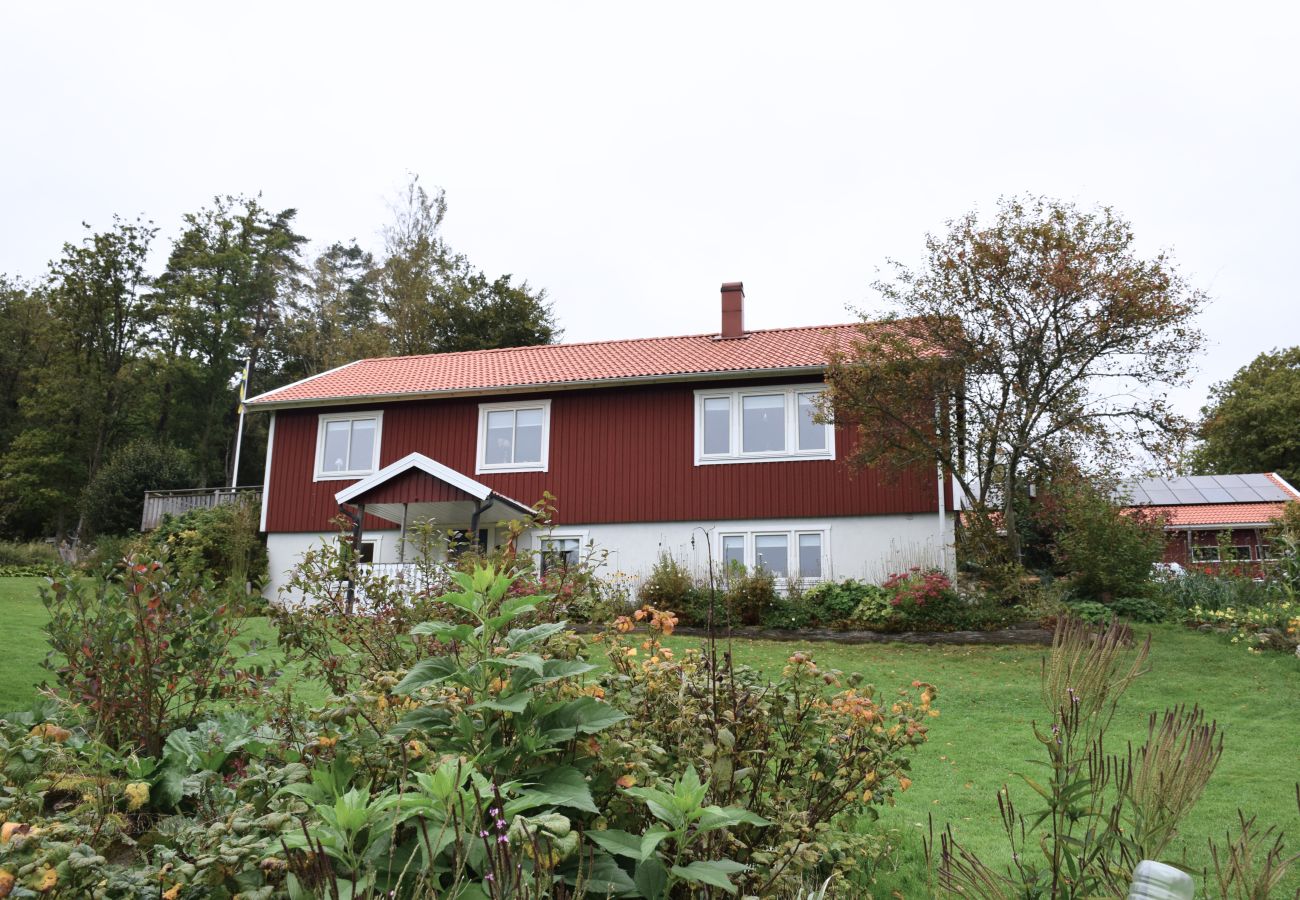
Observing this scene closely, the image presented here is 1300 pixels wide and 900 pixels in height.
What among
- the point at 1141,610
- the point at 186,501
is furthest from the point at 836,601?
the point at 186,501

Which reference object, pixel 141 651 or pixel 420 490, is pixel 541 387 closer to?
pixel 420 490

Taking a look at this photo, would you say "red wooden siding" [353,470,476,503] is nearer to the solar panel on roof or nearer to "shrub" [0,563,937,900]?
"shrub" [0,563,937,900]

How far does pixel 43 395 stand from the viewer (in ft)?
116

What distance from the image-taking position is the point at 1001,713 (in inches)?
366

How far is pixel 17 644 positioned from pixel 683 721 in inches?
317

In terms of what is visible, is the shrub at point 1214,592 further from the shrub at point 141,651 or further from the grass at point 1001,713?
the shrub at point 141,651

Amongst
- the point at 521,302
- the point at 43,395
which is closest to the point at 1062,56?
the point at 521,302

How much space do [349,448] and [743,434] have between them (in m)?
8.82

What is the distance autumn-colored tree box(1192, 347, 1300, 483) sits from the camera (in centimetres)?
4197

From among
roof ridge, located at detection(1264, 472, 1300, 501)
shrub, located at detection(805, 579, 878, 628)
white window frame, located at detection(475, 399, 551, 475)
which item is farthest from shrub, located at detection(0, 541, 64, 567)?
roof ridge, located at detection(1264, 472, 1300, 501)

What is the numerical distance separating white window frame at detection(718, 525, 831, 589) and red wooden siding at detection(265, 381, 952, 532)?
29 centimetres

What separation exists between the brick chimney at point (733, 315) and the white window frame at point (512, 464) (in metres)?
4.50

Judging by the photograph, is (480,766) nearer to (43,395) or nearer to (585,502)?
(585,502)

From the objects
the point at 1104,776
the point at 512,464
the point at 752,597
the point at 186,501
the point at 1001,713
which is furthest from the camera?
the point at 186,501
